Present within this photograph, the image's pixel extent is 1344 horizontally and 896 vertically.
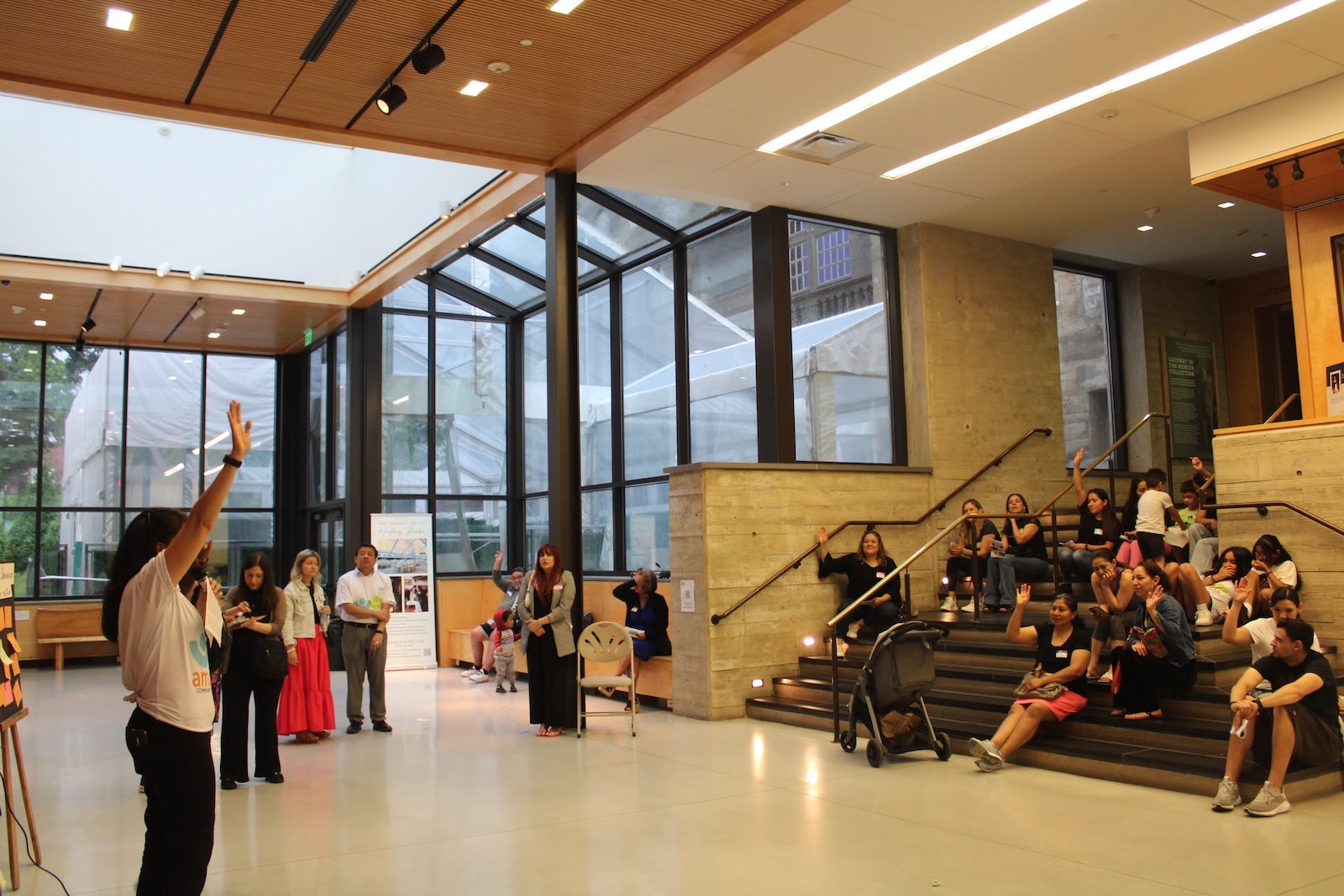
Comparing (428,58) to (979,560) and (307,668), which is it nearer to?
(307,668)

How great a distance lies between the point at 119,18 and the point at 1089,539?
27.4 feet

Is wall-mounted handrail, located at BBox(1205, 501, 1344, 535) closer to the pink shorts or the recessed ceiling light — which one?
the pink shorts

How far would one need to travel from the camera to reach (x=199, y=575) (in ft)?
11.9

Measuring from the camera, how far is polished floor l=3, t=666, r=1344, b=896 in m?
4.44

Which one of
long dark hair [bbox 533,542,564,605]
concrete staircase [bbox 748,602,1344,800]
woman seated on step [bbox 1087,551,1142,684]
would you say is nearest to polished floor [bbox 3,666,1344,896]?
concrete staircase [bbox 748,602,1344,800]

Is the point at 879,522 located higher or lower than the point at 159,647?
higher

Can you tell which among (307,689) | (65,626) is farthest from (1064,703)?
(65,626)

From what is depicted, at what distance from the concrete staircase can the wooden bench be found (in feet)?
35.2

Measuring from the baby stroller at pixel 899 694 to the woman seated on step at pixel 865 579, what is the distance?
2161mm

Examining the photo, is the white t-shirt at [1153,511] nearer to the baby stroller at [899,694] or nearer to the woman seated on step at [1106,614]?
the woman seated on step at [1106,614]

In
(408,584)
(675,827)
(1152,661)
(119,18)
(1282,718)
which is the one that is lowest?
(675,827)

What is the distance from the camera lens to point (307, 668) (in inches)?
321

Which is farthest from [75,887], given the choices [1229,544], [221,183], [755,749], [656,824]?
[221,183]

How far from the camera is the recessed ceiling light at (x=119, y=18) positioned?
19.2 feet
